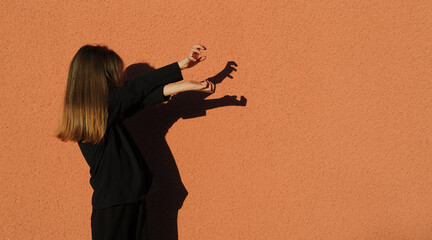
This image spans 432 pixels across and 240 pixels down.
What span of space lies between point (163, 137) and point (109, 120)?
529 millimetres

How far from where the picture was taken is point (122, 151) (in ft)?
4.48

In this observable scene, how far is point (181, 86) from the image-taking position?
4.16 ft

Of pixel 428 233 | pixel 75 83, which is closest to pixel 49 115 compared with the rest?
pixel 75 83

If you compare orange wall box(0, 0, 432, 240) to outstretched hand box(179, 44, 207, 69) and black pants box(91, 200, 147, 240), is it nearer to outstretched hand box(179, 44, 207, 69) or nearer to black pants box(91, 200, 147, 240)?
outstretched hand box(179, 44, 207, 69)

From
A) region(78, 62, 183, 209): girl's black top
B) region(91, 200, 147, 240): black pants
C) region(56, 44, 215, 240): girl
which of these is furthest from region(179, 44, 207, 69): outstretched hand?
region(91, 200, 147, 240): black pants

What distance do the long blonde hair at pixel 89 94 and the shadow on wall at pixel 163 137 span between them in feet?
1.37

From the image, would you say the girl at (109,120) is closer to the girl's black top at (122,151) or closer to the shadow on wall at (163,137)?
the girl's black top at (122,151)

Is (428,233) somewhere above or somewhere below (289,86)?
below

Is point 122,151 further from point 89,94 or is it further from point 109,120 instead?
point 89,94

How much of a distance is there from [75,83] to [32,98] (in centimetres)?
64

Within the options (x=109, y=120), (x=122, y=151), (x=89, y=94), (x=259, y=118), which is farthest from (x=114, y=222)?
(x=259, y=118)

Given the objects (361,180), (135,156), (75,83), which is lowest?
(361,180)

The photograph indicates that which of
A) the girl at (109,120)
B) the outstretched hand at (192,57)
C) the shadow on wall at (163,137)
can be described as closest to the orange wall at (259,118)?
the shadow on wall at (163,137)

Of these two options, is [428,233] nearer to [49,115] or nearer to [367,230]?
[367,230]
